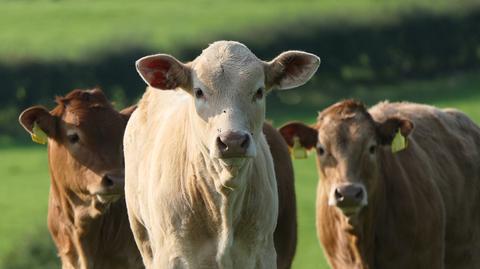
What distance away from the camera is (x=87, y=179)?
11555 millimetres

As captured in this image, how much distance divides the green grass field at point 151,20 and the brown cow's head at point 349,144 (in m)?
26.8

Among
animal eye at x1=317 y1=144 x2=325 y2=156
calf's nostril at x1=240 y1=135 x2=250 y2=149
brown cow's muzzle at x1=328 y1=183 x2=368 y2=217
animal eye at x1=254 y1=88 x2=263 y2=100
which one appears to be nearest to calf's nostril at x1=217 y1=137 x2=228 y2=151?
calf's nostril at x1=240 y1=135 x2=250 y2=149

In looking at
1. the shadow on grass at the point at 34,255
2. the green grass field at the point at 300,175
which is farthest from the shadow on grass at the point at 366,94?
the shadow on grass at the point at 34,255

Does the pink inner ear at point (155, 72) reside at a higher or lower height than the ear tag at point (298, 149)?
higher

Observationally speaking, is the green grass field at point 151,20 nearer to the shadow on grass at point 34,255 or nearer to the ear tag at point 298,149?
the shadow on grass at point 34,255

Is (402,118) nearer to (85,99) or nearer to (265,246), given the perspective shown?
(85,99)

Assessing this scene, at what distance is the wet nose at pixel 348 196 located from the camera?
1123cm

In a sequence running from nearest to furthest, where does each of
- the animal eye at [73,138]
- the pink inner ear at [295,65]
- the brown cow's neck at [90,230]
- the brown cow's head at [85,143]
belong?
the pink inner ear at [295,65] < the brown cow's head at [85,143] < the brown cow's neck at [90,230] < the animal eye at [73,138]

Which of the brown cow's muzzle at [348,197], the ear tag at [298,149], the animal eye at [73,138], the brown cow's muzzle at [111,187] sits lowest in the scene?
the brown cow's muzzle at [348,197]

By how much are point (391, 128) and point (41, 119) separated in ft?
9.30

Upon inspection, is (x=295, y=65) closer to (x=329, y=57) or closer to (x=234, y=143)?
(x=234, y=143)

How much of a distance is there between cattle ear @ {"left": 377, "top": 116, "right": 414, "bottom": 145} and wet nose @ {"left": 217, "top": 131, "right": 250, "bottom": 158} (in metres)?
4.25

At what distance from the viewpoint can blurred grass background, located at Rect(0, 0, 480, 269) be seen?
3719cm

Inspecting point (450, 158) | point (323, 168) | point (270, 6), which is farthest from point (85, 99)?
point (270, 6)
